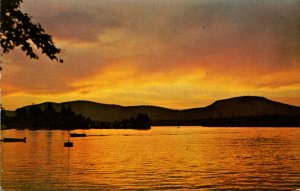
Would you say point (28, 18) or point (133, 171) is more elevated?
point (28, 18)

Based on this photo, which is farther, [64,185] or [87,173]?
[87,173]

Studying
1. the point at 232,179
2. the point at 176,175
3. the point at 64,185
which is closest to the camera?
the point at 64,185

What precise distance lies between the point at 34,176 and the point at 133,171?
11.0 meters

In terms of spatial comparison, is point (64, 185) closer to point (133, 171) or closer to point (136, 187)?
point (136, 187)

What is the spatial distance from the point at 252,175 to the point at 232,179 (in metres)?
5.59

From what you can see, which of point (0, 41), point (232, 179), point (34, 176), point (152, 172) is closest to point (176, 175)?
point (152, 172)

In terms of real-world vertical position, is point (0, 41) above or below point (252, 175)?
above

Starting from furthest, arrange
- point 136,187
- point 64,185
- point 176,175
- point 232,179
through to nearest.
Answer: point 176,175
point 232,179
point 64,185
point 136,187

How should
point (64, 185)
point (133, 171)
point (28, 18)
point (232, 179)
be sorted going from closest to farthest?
point (28, 18) → point (64, 185) → point (232, 179) → point (133, 171)

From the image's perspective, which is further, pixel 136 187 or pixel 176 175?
pixel 176 175

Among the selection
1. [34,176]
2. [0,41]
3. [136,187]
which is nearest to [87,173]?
[34,176]

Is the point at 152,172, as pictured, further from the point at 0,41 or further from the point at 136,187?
the point at 0,41

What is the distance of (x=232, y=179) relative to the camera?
44562mm

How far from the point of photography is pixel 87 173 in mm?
50375
